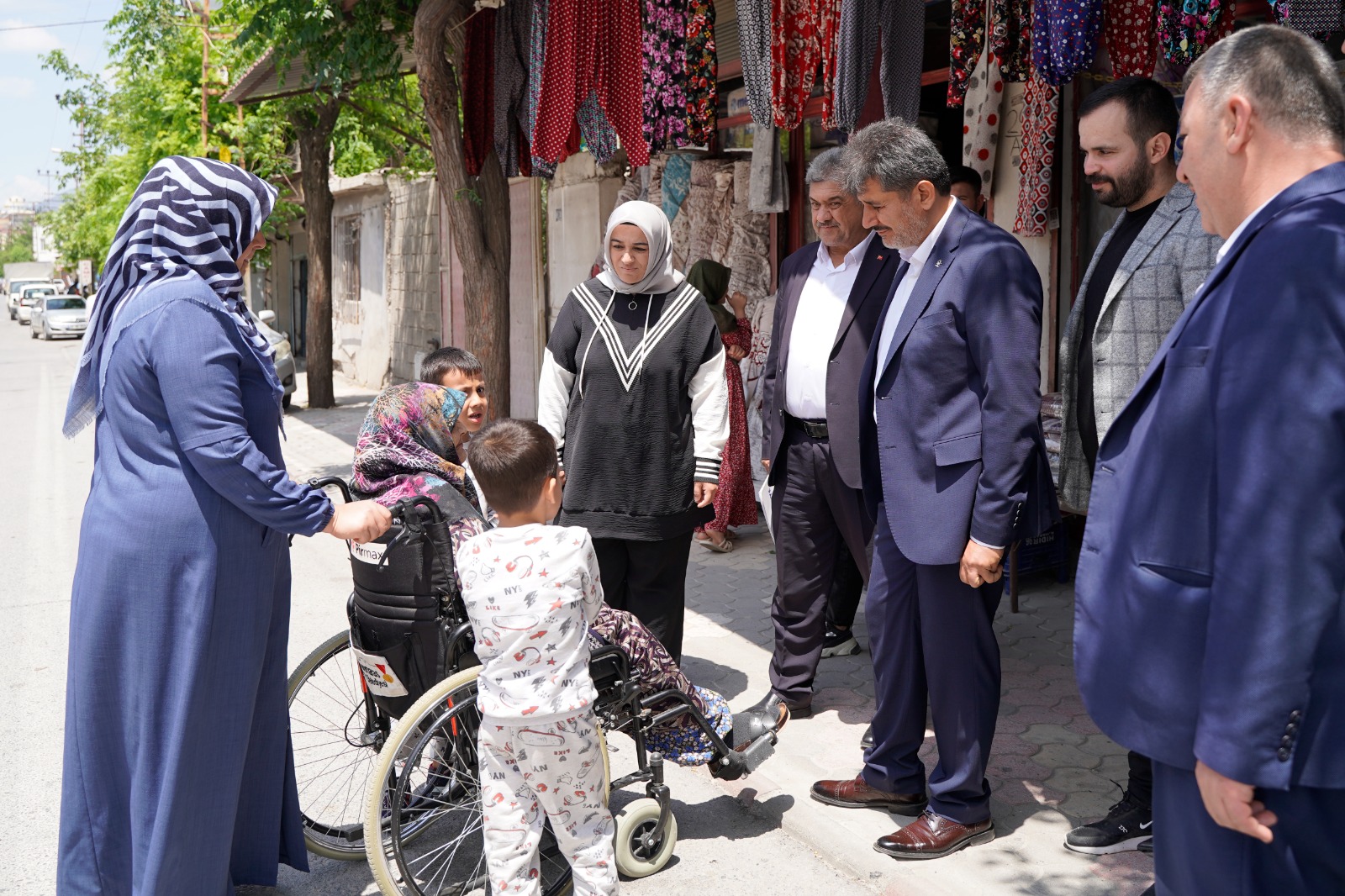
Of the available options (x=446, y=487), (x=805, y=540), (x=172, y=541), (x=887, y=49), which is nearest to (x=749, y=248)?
(x=887, y=49)

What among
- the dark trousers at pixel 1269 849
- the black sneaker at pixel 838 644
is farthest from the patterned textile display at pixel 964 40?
the dark trousers at pixel 1269 849

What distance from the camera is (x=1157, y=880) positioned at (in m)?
2.04

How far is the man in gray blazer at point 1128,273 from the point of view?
10.5ft

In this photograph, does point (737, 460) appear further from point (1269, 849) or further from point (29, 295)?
point (29, 295)

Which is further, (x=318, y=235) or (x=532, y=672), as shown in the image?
(x=318, y=235)

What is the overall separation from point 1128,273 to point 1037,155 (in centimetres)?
283

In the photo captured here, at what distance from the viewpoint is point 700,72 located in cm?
696

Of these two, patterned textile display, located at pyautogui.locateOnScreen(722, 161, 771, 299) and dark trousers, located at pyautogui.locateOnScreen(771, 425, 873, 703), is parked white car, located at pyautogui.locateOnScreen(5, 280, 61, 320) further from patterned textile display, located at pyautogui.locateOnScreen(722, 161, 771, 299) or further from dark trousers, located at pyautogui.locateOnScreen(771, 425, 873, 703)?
dark trousers, located at pyautogui.locateOnScreen(771, 425, 873, 703)

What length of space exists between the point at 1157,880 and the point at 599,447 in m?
2.62

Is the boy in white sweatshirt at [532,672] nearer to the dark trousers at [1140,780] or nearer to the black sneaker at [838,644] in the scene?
the dark trousers at [1140,780]

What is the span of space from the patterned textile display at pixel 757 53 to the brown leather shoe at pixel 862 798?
373 centimetres

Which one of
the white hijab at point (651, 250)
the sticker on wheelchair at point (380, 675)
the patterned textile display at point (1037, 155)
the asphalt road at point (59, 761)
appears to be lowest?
the asphalt road at point (59, 761)

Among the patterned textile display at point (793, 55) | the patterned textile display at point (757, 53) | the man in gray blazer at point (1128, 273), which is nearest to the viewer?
the man in gray blazer at point (1128, 273)

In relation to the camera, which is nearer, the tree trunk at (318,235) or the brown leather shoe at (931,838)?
the brown leather shoe at (931,838)
